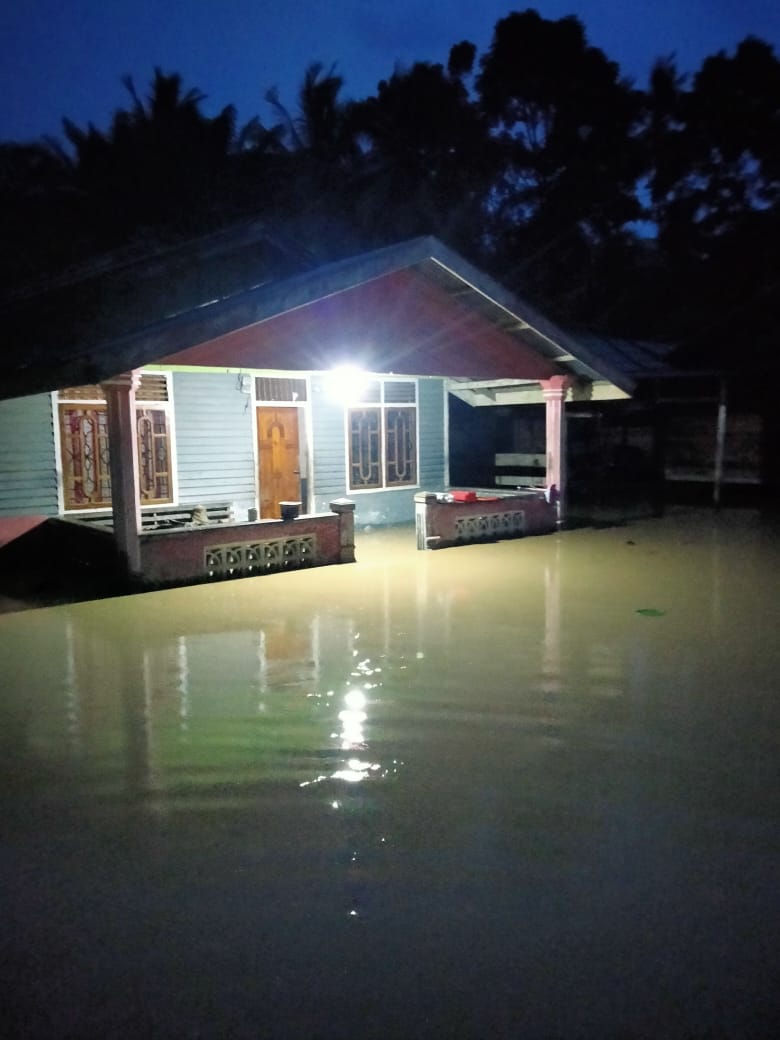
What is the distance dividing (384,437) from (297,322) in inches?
181

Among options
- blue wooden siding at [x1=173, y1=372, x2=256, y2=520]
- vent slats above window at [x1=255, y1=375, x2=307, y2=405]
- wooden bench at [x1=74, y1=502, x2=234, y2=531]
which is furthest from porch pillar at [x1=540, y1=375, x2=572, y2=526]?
wooden bench at [x1=74, y1=502, x2=234, y2=531]

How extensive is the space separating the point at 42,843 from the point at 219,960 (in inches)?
53.2

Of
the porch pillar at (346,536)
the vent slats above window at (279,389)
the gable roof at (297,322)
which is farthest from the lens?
the vent slats above window at (279,389)

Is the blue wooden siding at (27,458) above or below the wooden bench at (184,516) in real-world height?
above

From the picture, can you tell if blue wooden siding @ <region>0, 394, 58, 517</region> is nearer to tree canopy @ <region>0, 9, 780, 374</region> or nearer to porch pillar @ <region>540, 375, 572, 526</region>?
porch pillar @ <region>540, 375, 572, 526</region>

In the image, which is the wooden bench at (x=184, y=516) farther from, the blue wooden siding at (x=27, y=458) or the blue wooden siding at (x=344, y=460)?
the blue wooden siding at (x=344, y=460)

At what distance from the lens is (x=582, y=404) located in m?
20.6

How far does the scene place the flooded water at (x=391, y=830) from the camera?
9.46 feet

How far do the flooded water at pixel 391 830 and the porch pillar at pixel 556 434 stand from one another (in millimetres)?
6494

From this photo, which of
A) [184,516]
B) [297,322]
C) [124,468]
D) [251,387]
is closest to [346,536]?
→ [184,516]

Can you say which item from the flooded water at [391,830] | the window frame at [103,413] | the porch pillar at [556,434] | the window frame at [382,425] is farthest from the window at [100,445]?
the porch pillar at [556,434]

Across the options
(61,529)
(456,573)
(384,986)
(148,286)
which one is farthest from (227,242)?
(384,986)

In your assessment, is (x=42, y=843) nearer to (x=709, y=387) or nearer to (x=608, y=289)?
(x=709, y=387)

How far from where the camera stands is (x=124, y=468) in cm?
975
